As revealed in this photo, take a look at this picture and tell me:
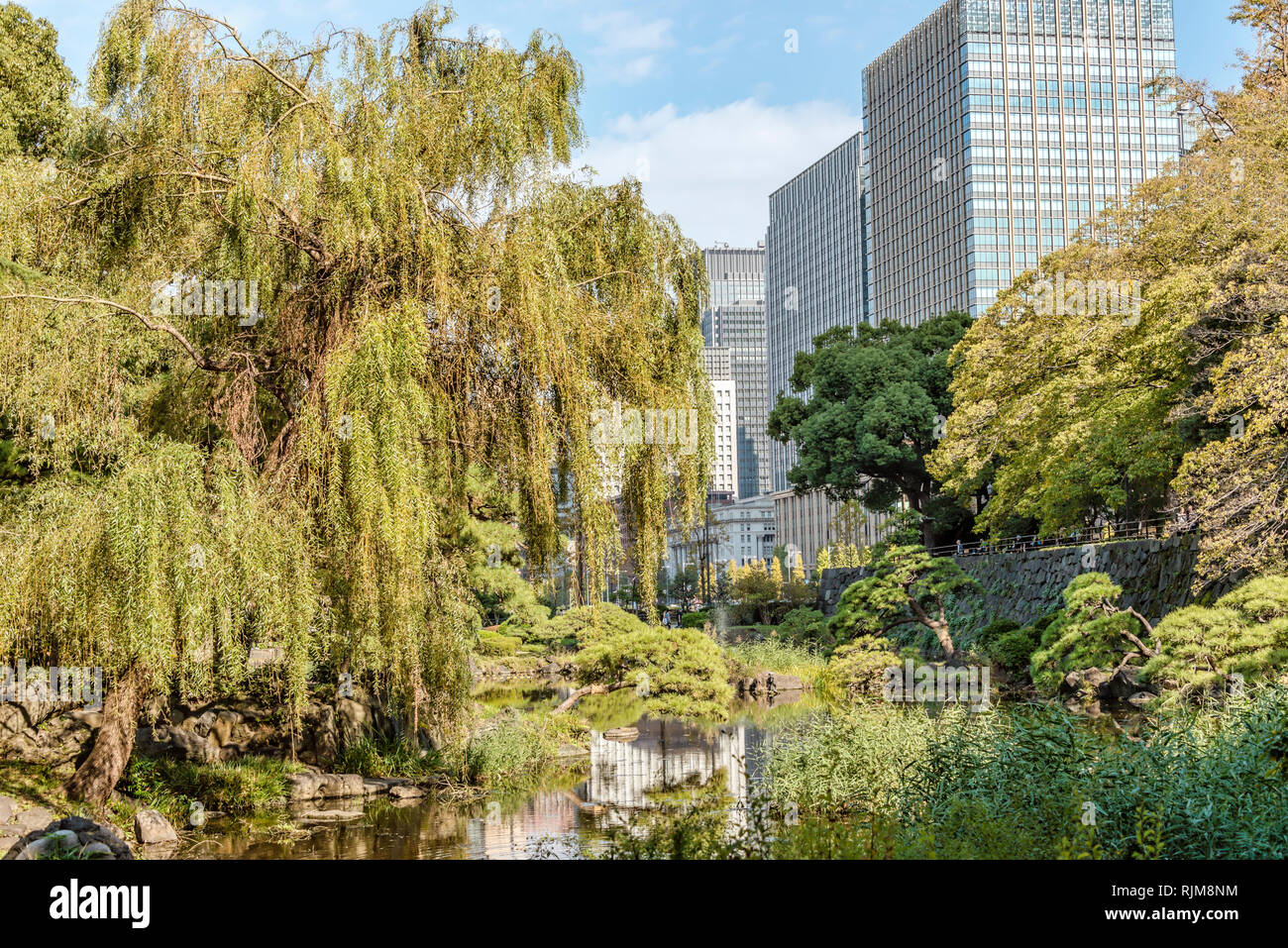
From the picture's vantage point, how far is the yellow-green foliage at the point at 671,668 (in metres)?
14.0

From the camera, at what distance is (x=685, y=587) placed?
59375 mm

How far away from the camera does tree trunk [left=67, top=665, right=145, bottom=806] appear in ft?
30.0

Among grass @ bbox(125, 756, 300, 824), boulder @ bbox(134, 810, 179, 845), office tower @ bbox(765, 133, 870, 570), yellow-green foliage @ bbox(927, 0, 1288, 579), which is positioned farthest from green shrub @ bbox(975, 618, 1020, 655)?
office tower @ bbox(765, 133, 870, 570)

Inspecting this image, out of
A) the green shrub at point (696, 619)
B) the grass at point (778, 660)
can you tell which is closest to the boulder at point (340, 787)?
the grass at point (778, 660)

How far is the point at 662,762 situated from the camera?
13.9m

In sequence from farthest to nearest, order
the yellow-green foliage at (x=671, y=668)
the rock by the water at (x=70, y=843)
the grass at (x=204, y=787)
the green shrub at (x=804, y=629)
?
the green shrub at (x=804, y=629)
the yellow-green foliage at (x=671, y=668)
the grass at (x=204, y=787)
the rock by the water at (x=70, y=843)

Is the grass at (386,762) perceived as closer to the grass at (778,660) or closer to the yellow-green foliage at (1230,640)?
the yellow-green foliage at (1230,640)

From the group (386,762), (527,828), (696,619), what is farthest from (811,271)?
(527,828)

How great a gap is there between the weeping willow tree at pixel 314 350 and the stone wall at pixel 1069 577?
11.4 meters

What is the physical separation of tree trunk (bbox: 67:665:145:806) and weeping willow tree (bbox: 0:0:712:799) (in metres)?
0.03

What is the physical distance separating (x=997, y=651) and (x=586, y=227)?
591 inches
